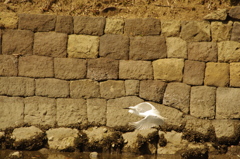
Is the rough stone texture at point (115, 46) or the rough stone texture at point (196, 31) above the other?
the rough stone texture at point (196, 31)

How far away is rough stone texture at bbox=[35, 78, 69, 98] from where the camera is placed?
24.2 feet

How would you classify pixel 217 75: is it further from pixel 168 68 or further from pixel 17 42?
pixel 17 42

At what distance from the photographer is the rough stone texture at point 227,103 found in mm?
7273

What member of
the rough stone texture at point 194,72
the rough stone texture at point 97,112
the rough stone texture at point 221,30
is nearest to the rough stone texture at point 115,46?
the rough stone texture at point 97,112

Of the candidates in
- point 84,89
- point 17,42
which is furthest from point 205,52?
point 17,42

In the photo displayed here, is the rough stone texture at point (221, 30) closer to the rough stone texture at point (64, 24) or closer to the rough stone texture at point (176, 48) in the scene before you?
the rough stone texture at point (176, 48)

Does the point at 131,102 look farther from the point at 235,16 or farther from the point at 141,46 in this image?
the point at 235,16

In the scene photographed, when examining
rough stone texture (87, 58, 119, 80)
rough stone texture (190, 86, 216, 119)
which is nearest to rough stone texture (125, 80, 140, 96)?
rough stone texture (87, 58, 119, 80)

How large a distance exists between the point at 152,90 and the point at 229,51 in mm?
1549

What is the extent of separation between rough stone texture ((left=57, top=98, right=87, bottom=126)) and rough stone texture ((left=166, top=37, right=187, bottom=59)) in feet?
6.05

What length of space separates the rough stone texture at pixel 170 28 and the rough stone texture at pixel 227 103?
1298 millimetres

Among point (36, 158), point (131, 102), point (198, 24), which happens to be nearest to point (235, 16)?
point (198, 24)

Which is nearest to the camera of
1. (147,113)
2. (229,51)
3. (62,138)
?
(147,113)

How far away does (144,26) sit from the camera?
291 inches
